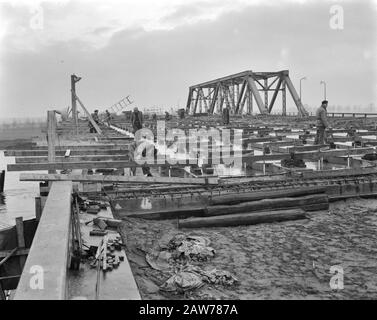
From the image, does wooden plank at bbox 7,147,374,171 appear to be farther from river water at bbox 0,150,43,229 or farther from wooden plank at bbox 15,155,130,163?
river water at bbox 0,150,43,229

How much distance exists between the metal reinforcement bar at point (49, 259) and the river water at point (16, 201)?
2.17m

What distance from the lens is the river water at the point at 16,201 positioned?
7.77m

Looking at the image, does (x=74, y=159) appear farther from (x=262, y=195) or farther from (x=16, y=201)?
(x=262, y=195)

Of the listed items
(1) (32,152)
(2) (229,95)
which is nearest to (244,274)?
(1) (32,152)

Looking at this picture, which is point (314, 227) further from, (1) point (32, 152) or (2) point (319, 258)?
(1) point (32, 152)

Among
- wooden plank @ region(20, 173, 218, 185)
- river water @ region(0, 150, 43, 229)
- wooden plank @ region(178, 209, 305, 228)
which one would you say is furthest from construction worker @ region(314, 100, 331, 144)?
river water @ region(0, 150, 43, 229)

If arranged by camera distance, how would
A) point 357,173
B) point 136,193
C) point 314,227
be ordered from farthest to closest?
point 357,173 < point 136,193 < point 314,227

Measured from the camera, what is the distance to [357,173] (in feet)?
32.0

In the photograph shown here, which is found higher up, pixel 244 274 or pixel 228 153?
pixel 228 153

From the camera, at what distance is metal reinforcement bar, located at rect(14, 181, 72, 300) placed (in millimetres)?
3355

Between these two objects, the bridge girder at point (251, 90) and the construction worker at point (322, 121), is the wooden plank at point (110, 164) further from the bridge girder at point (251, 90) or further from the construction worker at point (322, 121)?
the bridge girder at point (251, 90)

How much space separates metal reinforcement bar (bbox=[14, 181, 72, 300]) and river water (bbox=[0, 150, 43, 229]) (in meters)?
2.17
